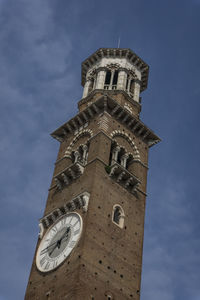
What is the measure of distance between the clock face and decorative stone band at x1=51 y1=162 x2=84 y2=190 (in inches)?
124

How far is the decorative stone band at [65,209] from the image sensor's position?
30734 mm

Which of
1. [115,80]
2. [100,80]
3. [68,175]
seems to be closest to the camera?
[68,175]

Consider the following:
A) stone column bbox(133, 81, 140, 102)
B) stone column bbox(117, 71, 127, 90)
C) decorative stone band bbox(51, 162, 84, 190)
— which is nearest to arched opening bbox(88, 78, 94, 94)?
stone column bbox(117, 71, 127, 90)

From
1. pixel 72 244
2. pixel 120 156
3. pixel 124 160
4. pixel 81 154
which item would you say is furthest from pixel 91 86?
pixel 72 244

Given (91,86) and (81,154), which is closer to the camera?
(81,154)

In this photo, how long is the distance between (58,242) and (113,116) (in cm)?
1106

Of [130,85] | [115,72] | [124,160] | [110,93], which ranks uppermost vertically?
[115,72]

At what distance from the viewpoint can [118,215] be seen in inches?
1268

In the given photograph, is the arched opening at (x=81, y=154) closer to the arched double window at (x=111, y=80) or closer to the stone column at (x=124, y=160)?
the stone column at (x=124, y=160)

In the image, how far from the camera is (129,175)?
34.0 m

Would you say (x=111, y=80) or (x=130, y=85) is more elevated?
(x=130, y=85)

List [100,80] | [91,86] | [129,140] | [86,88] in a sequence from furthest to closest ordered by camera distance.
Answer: [91,86] → [86,88] → [100,80] → [129,140]

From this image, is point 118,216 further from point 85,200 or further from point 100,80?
point 100,80

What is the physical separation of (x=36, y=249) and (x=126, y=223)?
6.07 m
